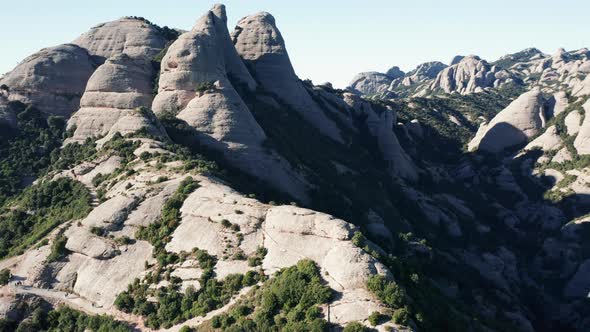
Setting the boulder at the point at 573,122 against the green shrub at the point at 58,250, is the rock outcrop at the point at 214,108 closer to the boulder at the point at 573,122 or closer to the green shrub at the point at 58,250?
the green shrub at the point at 58,250

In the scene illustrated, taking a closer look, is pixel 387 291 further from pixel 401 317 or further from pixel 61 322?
pixel 61 322

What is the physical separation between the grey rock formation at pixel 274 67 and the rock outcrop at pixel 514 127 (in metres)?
52.8

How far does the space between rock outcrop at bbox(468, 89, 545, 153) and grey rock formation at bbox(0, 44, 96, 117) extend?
101378mm

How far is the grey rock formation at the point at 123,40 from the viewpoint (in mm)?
97375

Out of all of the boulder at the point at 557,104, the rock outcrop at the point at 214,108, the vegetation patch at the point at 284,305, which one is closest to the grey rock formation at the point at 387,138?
the rock outcrop at the point at 214,108

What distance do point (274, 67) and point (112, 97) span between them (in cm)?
3687

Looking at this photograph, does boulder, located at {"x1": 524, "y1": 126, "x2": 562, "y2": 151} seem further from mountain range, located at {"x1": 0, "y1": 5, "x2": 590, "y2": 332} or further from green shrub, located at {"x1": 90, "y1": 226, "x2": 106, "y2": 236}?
green shrub, located at {"x1": 90, "y1": 226, "x2": 106, "y2": 236}

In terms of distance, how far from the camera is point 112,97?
8188 centimetres

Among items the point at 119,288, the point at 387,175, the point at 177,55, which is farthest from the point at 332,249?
the point at 387,175

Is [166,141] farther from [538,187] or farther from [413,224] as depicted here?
[538,187]

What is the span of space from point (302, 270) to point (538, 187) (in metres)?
93.2

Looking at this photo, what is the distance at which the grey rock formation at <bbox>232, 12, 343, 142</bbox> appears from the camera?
339ft

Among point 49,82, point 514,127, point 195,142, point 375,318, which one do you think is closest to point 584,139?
point 514,127

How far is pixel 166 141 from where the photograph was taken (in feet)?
225
